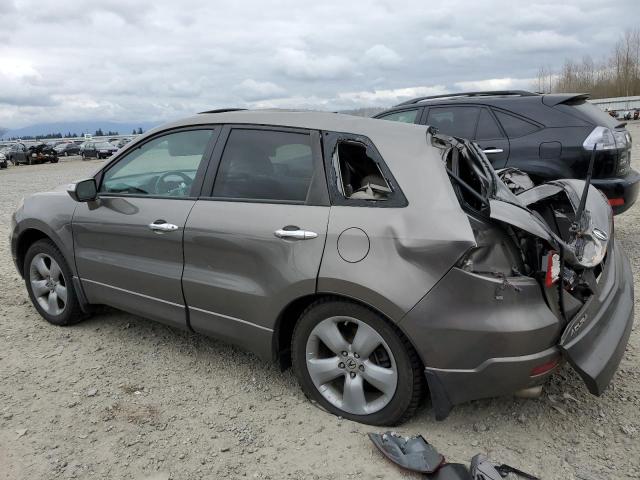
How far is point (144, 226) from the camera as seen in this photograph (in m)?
3.44

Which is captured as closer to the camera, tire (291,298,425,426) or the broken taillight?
the broken taillight

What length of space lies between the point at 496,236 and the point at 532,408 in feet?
3.73

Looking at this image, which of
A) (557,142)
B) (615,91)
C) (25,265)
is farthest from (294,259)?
(615,91)

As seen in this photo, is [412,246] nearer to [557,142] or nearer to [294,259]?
[294,259]

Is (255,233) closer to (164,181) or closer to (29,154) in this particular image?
(164,181)

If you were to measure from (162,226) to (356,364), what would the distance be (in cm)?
149

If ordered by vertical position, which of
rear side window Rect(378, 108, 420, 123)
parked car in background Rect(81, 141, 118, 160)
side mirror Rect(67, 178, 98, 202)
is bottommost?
side mirror Rect(67, 178, 98, 202)

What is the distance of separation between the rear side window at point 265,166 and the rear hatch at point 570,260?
0.74m

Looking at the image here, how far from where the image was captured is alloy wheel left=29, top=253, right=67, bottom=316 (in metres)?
4.24

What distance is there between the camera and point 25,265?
14.6ft

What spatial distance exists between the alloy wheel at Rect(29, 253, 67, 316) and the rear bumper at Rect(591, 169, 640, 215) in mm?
4968

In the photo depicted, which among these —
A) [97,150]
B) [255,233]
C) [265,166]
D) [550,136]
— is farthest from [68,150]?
[255,233]

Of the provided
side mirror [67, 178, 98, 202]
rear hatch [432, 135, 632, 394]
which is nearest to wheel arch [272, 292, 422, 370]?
rear hatch [432, 135, 632, 394]

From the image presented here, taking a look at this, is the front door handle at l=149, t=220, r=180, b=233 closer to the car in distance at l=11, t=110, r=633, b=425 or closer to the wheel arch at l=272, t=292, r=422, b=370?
the car in distance at l=11, t=110, r=633, b=425
